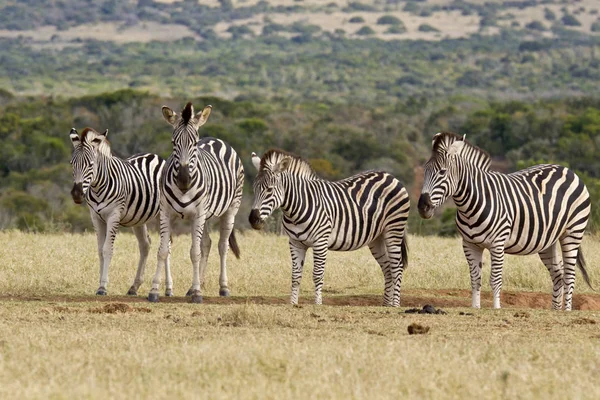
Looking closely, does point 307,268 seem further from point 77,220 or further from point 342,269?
point 77,220

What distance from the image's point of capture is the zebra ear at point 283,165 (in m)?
12.5

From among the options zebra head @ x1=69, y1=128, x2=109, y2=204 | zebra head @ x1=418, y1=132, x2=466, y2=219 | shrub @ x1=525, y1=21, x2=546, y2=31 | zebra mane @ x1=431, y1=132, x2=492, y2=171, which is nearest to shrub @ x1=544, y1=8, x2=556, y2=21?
shrub @ x1=525, y1=21, x2=546, y2=31

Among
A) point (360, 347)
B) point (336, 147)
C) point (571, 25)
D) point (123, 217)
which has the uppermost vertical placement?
point (571, 25)

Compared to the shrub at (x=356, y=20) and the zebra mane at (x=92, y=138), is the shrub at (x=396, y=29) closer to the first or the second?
the shrub at (x=356, y=20)

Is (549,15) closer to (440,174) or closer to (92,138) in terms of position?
(92,138)

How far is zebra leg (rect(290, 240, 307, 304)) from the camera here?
1248cm

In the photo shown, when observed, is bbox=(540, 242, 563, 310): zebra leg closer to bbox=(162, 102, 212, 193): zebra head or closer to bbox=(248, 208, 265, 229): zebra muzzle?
bbox=(248, 208, 265, 229): zebra muzzle

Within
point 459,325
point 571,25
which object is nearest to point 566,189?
point 459,325

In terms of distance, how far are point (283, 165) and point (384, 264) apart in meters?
1.99

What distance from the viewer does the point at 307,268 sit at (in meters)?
16.4

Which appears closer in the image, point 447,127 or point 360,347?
point 360,347

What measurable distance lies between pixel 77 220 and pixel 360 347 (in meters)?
19.8

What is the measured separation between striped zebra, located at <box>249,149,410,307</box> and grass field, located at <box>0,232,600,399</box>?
71cm

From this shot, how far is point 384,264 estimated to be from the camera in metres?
13.6
